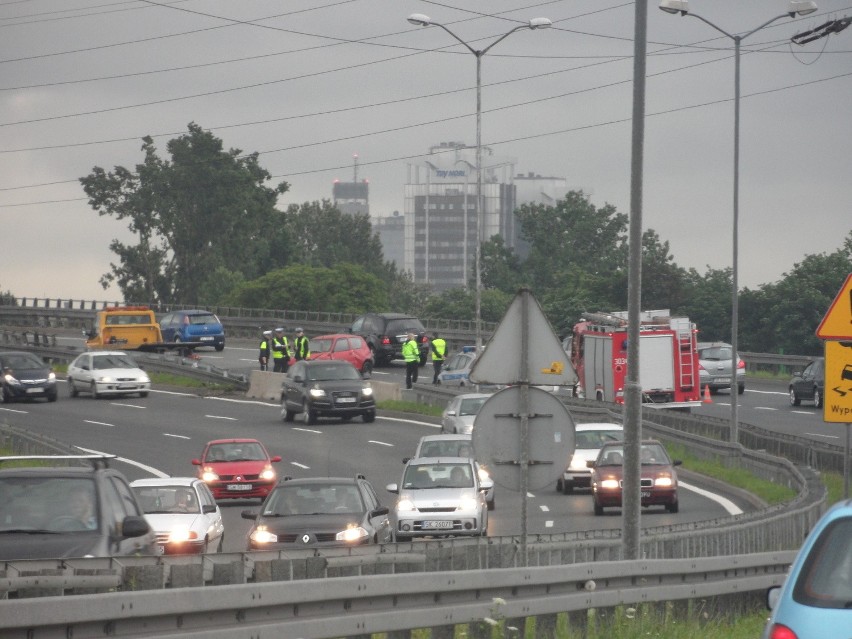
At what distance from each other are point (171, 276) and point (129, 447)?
9379 cm

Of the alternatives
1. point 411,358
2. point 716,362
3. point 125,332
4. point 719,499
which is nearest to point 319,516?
point 719,499

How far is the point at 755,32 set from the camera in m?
40.6

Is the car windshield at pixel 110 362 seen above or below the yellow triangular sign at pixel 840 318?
below

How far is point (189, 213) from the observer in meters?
132

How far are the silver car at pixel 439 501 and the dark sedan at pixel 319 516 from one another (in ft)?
10.1

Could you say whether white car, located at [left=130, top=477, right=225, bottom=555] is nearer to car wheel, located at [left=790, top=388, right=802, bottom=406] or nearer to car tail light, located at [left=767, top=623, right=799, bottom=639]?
car tail light, located at [left=767, top=623, right=799, bottom=639]

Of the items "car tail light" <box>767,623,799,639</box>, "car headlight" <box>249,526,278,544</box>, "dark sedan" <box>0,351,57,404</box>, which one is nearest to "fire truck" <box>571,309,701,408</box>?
"dark sedan" <box>0,351,57,404</box>

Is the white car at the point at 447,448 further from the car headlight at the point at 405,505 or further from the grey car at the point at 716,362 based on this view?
the grey car at the point at 716,362

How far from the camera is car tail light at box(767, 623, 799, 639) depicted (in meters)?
7.95

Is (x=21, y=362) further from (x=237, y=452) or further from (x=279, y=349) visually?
(x=237, y=452)

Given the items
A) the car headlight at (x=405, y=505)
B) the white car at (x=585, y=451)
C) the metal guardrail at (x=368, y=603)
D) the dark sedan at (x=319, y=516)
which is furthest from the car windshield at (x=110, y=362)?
the metal guardrail at (x=368, y=603)

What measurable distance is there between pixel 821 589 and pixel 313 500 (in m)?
15.1

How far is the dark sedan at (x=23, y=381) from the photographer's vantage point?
5466cm

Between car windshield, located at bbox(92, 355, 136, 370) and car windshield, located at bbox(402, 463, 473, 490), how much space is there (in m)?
29.9
